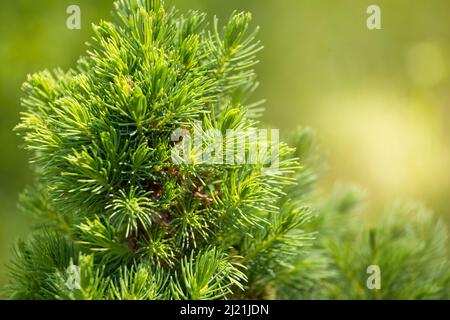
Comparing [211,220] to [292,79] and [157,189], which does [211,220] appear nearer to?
[157,189]

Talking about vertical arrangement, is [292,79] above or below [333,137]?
above

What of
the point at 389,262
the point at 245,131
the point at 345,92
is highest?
the point at 345,92

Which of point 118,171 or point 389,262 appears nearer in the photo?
point 118,171

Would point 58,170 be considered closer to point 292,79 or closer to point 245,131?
point 245,131

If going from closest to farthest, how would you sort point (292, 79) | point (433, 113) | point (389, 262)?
point (389, 262) < point (433, 113) < point (292, 79)

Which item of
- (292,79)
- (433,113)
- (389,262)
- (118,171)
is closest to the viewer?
(118,171)

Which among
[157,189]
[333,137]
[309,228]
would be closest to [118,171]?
[157,189]
